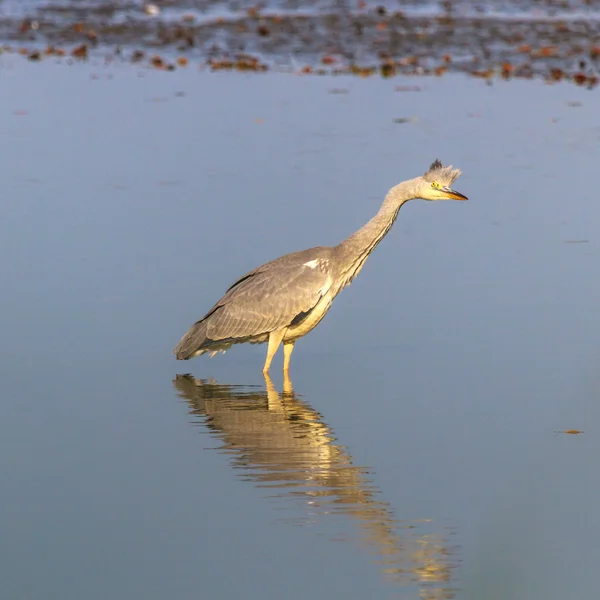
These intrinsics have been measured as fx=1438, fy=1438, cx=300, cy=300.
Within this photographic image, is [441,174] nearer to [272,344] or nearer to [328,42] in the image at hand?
[272,344]

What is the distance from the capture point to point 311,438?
9.37 m

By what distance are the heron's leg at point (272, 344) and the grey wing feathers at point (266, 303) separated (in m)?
0.07

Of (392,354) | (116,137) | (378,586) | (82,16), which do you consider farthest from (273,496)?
(82,16)

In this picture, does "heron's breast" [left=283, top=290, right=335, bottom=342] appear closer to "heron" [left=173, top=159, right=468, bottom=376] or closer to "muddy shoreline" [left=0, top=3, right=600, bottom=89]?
"heron" [left=173, top=159, right=468, bottom=376]

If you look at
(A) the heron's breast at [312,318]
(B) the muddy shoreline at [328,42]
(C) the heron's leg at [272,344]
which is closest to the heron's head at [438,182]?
(A) the heron's breast at [312,318]

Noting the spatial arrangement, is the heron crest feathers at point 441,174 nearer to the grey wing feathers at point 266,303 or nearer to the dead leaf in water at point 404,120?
the grey wing feathers at point 266,303

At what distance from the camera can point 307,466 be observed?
29.0 ft

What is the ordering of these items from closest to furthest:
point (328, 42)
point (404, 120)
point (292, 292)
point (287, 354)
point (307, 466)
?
point (307, 466), point (292, 292), point (287, 354), point (404, 120), point (328, 42)

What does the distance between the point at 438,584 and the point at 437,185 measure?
433cm

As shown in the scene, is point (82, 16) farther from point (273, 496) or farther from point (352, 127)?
point (273, 496)

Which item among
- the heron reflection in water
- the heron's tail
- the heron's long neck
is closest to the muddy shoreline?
the heron's long neck

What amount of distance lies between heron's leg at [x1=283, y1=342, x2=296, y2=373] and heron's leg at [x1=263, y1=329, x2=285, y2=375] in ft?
0.34

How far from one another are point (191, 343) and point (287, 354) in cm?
74

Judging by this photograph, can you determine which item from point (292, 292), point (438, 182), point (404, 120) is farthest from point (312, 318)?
point (404, 120)
